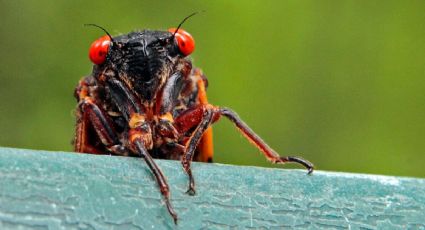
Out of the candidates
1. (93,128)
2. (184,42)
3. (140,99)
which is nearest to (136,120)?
(140,99)

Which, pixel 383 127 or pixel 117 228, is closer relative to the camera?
pixel 117 228

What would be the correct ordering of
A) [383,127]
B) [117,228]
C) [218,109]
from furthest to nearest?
1. [383,127]
2. [218,109]
3. [117,228]

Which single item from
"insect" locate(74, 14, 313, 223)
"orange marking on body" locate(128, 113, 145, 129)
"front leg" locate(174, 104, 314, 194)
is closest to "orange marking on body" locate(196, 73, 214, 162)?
"insect" locate(74, 14, 313, 223)

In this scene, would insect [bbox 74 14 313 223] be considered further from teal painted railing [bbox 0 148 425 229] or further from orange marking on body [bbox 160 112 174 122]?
teal painted railing [bbox 0 148 425 229]

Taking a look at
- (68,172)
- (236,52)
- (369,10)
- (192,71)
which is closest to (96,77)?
(192,71)

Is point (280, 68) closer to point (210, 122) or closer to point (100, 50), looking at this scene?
point (100, 50)

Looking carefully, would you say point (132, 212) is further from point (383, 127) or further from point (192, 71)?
point (383, 127)

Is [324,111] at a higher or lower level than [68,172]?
higher
